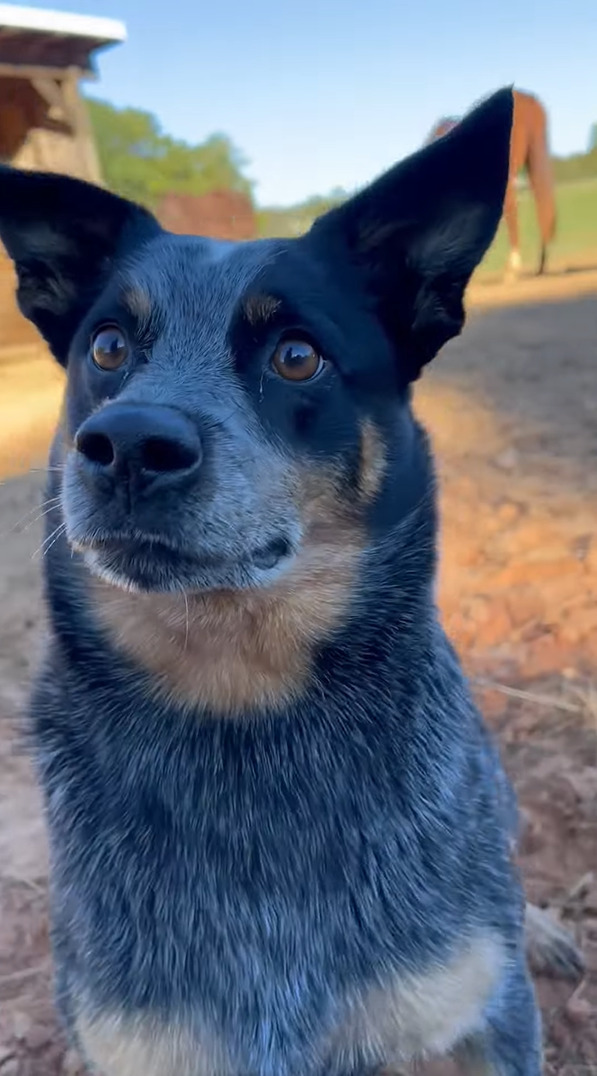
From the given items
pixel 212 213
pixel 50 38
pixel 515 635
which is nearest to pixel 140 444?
pixel 515 635

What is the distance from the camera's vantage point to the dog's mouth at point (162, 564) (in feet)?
5.16

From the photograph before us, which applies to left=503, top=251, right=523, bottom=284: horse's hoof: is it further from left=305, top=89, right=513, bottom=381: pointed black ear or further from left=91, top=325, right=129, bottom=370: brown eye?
left=91, top=325, right=129, bottom=370: brown eye

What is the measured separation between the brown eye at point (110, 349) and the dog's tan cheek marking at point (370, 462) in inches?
19.2

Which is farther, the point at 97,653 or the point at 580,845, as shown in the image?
the point at 580,845

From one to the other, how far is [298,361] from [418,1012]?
3.96 ft

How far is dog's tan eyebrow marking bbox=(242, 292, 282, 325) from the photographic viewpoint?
177 centimetres

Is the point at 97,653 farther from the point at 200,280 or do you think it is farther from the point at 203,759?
the point at 200,280

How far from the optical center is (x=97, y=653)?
6.04ft

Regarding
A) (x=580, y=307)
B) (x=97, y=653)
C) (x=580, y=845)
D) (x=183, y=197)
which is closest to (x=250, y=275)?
(x=97, y=653)

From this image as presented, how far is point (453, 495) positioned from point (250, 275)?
2.97 m

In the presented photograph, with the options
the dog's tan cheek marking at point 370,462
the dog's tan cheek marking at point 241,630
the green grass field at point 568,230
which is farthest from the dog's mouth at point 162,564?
the green grass field at point 568,230

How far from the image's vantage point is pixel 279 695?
6.03 feet

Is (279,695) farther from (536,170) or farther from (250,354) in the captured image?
(536,170)

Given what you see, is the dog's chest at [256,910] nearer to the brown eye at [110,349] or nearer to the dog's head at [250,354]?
the dog's head at [250,354]
